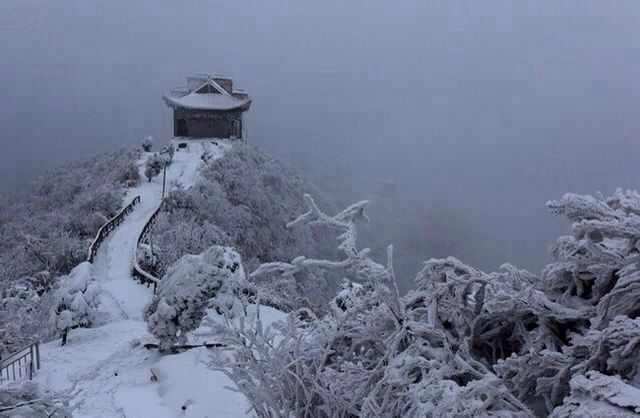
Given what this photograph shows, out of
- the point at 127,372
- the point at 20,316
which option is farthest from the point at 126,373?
the point at 20,316

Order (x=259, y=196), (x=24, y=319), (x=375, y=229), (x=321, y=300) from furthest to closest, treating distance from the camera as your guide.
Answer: (x=375, y=229) → (x=259, y=196) → (x=321, y=300) → (x=24, y=319)

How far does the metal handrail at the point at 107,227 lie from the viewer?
17812 mm

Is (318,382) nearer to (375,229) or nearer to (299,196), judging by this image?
(299,196)

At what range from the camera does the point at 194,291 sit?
29.8 ft

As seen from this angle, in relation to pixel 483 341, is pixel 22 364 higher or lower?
lower

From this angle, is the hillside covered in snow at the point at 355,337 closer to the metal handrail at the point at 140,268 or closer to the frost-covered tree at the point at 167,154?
the metal handrail at the point at 140,268

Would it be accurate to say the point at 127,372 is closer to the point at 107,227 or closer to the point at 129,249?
the point at 129,249

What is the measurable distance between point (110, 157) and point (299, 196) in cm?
1423

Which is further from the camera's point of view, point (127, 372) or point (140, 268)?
point (140, 268)

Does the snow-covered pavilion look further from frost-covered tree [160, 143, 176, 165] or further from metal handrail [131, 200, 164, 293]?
metal handrail [131, 200, 164, 293]

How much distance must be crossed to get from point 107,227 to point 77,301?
9160 mm

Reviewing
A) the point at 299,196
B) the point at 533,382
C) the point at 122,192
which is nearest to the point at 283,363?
the point at 533,382

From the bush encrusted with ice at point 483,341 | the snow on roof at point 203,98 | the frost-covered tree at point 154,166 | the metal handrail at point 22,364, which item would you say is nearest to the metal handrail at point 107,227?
the frost-covered tree at point 154,166

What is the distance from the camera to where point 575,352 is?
2.77 metres
